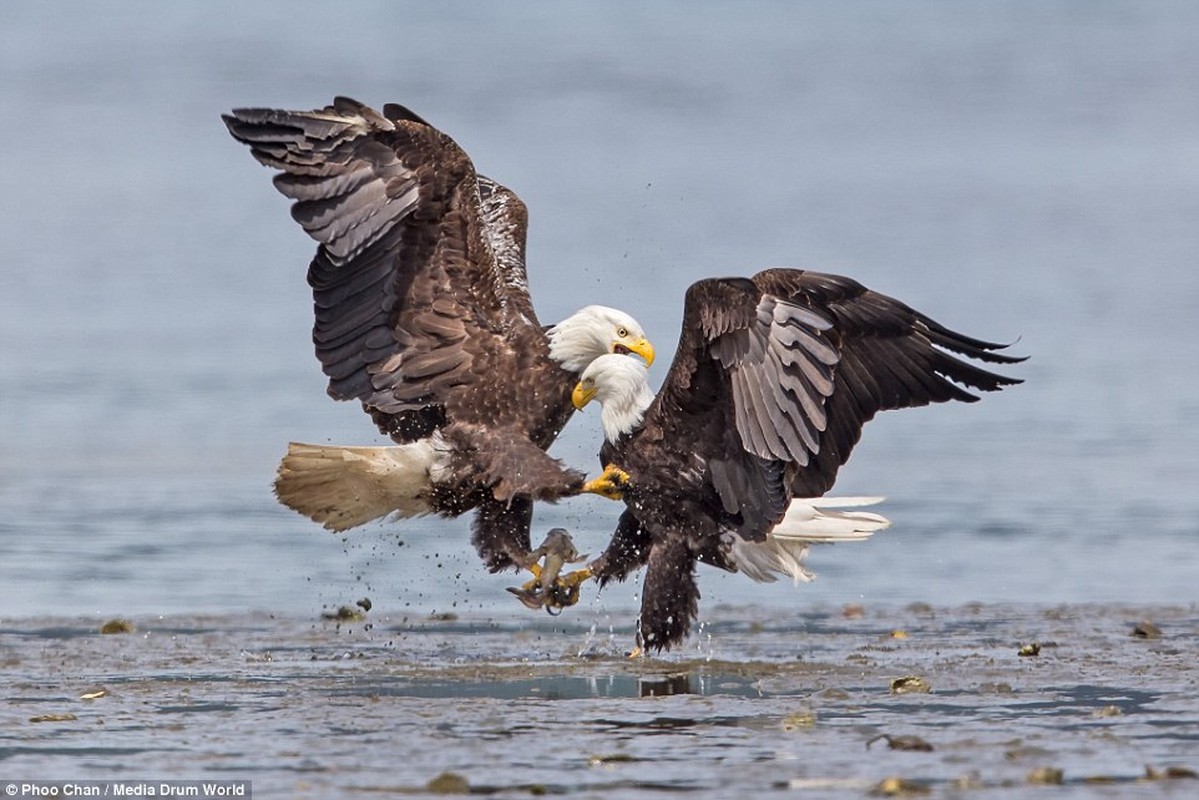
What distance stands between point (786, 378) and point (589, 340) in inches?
40.8

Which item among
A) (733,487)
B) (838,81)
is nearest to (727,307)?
(733,487)

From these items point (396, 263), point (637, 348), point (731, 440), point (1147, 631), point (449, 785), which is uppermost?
point (396, 263)

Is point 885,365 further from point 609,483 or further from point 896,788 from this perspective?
point 896,788

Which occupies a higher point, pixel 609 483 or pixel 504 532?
pixel 609 483

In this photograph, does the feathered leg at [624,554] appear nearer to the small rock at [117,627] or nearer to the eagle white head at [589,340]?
the eagle white head at [589,340]

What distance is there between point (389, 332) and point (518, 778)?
2.57 m

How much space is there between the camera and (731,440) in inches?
250

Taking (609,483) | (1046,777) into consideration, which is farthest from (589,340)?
(1046,777)

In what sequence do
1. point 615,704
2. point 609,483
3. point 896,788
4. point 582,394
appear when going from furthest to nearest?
point 582,394 < point 609,483 < point 615,704 < point 896,788

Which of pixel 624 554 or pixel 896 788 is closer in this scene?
pixel 896 788

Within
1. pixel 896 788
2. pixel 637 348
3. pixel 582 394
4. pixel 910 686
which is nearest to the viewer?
pixel 896 788

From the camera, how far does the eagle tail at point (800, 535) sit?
21.8 ft

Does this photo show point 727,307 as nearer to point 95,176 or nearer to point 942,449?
point 942,449

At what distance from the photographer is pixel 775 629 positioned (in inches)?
275
